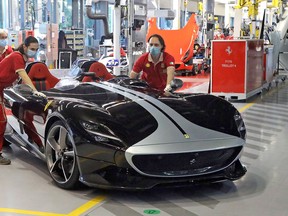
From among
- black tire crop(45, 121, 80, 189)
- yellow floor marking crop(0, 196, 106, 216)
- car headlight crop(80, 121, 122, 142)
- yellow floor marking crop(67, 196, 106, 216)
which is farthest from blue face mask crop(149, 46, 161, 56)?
yellow floor marking crop(0, 196, 106, 216)

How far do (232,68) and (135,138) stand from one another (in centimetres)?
683

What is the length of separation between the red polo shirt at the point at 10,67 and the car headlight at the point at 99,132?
1521 millimetres

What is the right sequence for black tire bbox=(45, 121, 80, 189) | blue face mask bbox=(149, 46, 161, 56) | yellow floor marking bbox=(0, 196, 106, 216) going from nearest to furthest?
yellow floor marking bbox=(0, 196, 106, 216), black tire bbox=(45, 121, 80, 189), blue face mask bbox=(149, 46, 161, 56)

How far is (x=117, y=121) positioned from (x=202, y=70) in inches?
567

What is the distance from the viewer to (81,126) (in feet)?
12.5

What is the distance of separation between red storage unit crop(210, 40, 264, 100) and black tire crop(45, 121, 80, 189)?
6478 mm

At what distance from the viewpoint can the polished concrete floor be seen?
11.9 feet

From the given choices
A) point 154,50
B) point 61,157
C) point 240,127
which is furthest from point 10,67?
point 240,127

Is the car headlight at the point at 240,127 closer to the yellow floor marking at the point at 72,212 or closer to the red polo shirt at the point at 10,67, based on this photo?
the yellow floor marking at the point at 72,212

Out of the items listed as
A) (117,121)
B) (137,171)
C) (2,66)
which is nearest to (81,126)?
(117,121)

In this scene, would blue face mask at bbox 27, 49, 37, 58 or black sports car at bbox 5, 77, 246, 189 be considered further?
blue face mask at bbox 27, 49, 37, 58

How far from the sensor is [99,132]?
3.73m

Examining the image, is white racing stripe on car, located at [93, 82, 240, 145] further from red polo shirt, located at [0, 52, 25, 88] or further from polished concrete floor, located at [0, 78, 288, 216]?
red polo shirt, located at [0, 52, 25, 88]

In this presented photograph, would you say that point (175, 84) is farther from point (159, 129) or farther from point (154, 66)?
point (159, 129)
